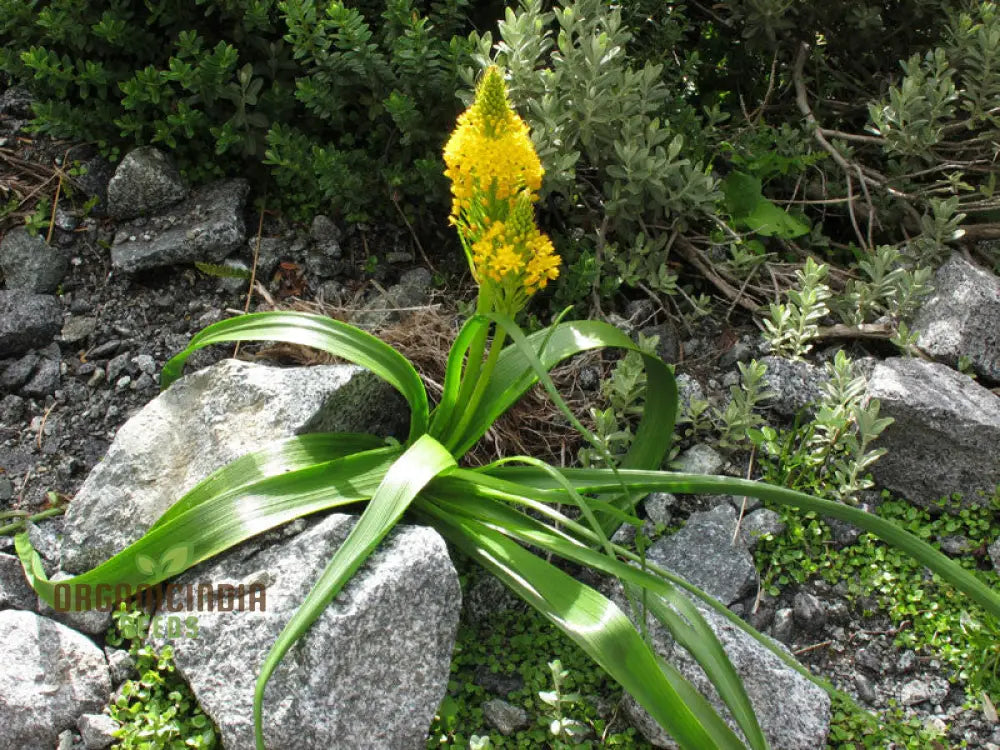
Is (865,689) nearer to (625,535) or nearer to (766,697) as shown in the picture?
(766,697)

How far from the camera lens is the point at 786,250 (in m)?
3.60

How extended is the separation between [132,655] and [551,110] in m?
1.99

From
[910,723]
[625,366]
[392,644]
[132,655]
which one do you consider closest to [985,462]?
[910,723]

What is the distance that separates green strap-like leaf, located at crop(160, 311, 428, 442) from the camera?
2.50 m

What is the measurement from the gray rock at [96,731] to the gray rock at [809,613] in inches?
67.6

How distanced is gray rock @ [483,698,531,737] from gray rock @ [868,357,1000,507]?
1327 millimetres

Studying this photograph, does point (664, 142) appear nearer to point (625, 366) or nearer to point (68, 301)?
point (625, 366)

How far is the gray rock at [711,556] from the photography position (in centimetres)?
256

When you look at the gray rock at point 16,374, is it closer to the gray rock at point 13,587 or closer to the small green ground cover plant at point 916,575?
the gray rock at point 13,587

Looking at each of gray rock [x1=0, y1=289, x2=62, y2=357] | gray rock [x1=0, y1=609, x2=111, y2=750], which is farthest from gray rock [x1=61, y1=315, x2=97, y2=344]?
gray rock [x1=0, y1=609, x2=111, y2=750]

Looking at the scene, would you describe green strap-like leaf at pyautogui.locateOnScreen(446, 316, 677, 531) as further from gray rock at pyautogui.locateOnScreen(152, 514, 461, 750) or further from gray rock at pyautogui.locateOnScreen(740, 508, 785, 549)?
gray rock at pyautogui.locateOnScreen(152, 514, 461, 750)

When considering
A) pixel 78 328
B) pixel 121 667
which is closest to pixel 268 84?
pixel 78 328

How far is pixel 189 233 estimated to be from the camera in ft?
11.0

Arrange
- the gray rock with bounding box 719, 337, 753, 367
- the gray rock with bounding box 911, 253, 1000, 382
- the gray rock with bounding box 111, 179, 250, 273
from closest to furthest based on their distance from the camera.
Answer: the gray rock with bounding box 911, 253, 1000, 382, the gray rock with bounding box 719, 337, 753, 367, the gray rock with bounding box 111, 179, 250, 273
